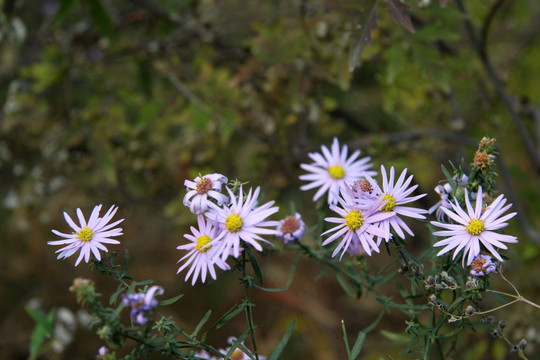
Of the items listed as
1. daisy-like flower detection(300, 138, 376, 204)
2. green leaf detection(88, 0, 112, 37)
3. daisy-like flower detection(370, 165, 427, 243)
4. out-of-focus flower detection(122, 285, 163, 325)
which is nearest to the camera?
out-of-focus flower detection(122, 285, 163, 325)

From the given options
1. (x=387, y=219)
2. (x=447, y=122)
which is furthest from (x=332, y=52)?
(x=387, y=219)

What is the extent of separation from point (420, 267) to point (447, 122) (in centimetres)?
145

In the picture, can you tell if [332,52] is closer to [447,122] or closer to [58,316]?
[447,122]

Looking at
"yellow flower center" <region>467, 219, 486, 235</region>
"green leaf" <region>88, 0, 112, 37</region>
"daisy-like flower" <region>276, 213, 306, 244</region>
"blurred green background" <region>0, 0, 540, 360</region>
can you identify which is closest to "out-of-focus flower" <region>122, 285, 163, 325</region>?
"daisy-like flower" <region>276, 213, 306, 244</region>

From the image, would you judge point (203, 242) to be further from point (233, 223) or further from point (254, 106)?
point (254, 106)

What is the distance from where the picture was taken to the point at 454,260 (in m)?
0.82

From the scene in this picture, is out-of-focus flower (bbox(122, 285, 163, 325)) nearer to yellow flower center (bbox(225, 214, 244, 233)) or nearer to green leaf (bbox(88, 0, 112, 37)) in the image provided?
yellow flower center (bbox(225, 214, 244, 233))

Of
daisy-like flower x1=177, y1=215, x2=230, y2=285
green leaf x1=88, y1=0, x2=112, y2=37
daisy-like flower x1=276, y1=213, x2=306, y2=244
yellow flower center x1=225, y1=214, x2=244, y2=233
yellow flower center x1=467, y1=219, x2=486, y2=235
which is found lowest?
daisy-like flower x1=177, y1=215, x2=230, y2=285

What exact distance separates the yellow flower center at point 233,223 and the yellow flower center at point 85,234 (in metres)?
0.23

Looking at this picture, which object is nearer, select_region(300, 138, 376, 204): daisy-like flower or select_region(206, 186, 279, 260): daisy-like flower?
select_region(206, 186, 279, 260): daisy-like flower

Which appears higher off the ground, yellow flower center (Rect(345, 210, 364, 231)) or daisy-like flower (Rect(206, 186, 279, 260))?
yellow flower center (Rect(345, 210, 364, 231))

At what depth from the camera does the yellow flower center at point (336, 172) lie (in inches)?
43.8

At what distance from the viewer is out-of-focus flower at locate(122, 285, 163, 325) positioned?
2.32ft

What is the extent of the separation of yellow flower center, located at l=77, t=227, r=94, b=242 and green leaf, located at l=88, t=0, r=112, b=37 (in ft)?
3.68
